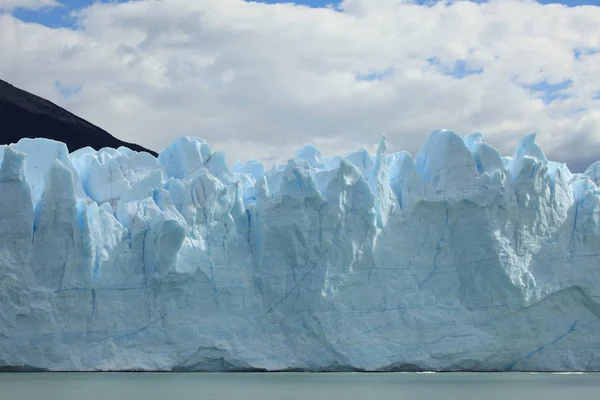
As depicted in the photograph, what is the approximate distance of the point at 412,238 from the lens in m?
18.7

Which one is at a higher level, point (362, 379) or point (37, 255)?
point (37, 255)

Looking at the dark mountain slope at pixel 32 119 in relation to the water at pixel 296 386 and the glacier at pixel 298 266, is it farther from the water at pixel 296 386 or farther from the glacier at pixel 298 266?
the water at pixel 296 386

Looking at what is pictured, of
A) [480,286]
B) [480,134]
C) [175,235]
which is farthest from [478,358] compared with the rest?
[175,235]

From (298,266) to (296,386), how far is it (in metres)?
3.20

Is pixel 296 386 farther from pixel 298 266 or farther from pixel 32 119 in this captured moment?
pixel 32 119

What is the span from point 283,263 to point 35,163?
5.59 metres

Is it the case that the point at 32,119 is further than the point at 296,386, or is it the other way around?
the point at 32,119

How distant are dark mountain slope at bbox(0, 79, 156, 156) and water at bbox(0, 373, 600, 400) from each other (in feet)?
35.8

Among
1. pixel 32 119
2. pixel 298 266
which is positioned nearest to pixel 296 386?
pixel 298 266

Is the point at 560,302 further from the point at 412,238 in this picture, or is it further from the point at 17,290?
the point at 17,290

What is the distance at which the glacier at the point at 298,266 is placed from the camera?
1738cm

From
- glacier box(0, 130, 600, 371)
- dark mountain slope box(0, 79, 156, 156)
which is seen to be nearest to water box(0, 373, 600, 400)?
glacier box(0, 130, 600, 371)

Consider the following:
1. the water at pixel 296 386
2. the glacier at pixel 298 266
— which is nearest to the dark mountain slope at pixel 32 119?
the glacier at pixel 298 266

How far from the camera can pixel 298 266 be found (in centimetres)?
1819
